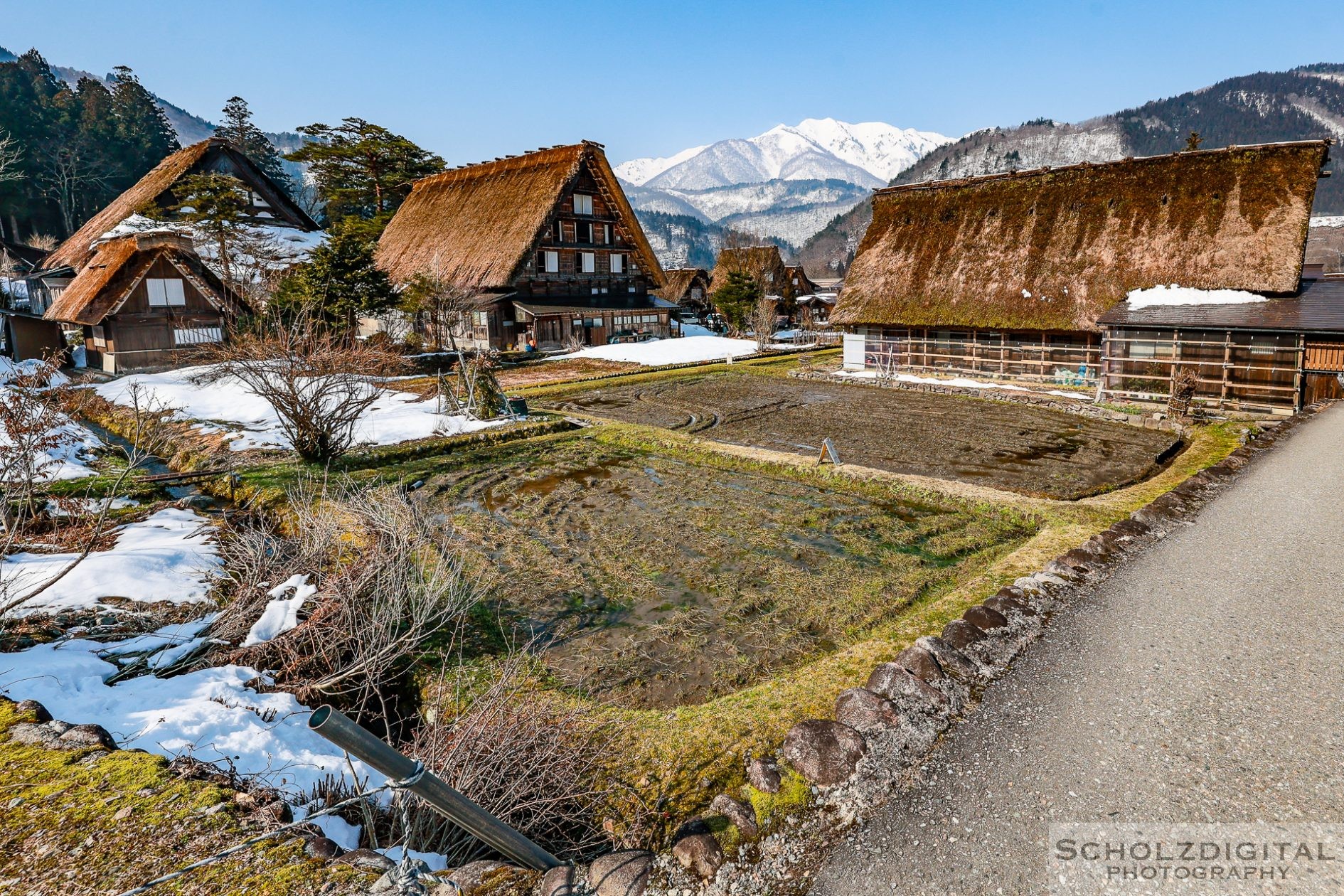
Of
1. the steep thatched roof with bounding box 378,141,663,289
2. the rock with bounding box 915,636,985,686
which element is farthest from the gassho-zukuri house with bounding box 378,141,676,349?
the rock with bounding box 915,636,985,686

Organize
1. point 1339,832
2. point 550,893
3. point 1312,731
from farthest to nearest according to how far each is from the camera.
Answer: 1. point 1312,731
2. point 1339,832
3. point 550,893

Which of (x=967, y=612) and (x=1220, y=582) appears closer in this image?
(x=967, y=612)

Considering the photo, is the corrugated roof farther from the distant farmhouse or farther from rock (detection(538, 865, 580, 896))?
the distant farmhouse

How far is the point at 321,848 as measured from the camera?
3.50 meters

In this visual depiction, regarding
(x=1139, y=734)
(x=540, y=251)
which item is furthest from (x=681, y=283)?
(x=1139, y=734)

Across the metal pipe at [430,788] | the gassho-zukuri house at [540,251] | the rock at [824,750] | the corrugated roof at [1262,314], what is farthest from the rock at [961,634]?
the gassho-zukuri house at [540,251]

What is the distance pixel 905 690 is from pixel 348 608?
469 cm

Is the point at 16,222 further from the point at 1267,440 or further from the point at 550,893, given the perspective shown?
the point at 1267,440

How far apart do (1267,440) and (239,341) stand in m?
22.4

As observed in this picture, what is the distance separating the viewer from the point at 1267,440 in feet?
42.6

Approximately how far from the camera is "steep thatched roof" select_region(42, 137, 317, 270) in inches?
1357

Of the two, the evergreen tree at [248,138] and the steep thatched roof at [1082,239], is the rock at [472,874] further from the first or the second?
the evergreen tree at [248,138]

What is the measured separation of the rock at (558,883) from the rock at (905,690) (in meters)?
2.72

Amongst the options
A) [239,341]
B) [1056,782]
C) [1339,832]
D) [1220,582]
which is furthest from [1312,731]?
[239,341]
